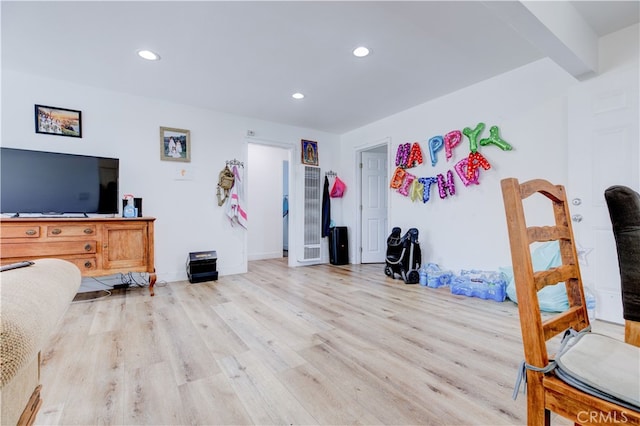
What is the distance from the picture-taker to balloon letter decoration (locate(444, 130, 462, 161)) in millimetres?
3476

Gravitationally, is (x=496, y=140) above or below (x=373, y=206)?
above

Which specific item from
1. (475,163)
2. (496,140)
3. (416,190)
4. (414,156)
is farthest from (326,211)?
(496,140)

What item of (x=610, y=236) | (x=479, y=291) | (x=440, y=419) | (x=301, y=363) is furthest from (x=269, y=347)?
(x=610, y=236)

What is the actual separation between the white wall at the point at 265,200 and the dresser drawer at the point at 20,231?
10.7 feet

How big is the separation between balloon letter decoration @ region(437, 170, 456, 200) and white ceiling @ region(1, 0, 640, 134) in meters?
1.05

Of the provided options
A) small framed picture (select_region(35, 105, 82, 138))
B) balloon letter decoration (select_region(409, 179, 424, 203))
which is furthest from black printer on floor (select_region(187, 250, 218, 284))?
balloon letter decoration (select_region(409, 179, 424, 203))

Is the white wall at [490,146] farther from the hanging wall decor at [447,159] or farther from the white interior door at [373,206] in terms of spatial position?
the white interior door at [373,206]

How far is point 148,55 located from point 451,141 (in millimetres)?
3440

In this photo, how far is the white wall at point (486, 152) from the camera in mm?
2787

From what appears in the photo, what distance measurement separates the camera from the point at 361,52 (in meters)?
2.67

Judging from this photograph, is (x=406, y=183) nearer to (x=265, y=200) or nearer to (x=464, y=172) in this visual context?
(x=464, y=172)

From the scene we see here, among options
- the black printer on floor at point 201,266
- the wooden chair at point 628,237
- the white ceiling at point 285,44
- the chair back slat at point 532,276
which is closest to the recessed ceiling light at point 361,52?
the white ceiling at point 285,44

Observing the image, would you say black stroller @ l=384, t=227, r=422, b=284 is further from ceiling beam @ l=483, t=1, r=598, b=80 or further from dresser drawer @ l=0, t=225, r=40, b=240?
dresser drawer @ l=0, t=225, r=40, b=240

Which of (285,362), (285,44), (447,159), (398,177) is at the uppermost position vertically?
(285,44)
